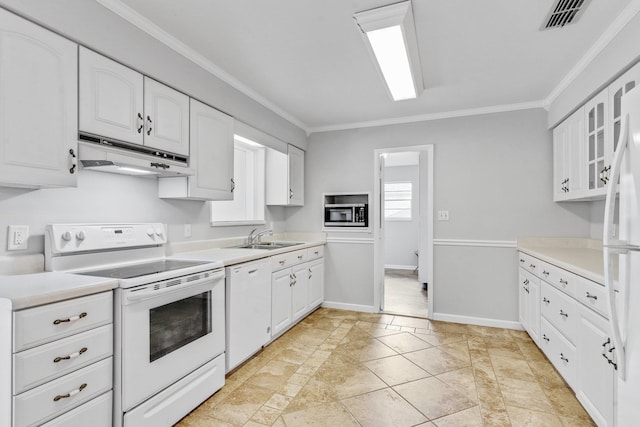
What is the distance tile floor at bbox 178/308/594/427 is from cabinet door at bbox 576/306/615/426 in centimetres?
21

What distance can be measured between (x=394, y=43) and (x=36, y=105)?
2047 millimetres

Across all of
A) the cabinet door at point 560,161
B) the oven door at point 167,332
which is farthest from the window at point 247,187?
the cabinet door at point 560,161

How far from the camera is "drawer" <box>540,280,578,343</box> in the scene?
2094mm

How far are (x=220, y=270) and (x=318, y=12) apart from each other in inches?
69.0

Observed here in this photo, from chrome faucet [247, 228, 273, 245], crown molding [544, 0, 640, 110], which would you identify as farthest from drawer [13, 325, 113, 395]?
crown molding [544, 0, 640, 110]

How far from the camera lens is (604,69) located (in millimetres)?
2236

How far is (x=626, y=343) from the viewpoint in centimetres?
121

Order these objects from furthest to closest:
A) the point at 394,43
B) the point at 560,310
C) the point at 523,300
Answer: the point at 523,300 → the point at 560,310 → the point at 394,43

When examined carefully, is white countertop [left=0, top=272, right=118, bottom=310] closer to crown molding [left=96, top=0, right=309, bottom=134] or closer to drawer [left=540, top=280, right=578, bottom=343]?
crown molding [left=96, top=0, right=309, bottom=134]

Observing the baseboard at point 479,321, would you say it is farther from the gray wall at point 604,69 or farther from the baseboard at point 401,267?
the baseboard at point 401,267

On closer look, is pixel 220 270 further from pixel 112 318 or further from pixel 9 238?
pixel 9 238

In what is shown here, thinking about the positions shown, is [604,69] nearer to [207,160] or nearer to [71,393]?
[207,160]

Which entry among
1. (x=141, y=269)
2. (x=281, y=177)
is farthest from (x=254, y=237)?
(x=141, y=269)

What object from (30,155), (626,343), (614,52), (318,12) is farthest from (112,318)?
(614,52)
